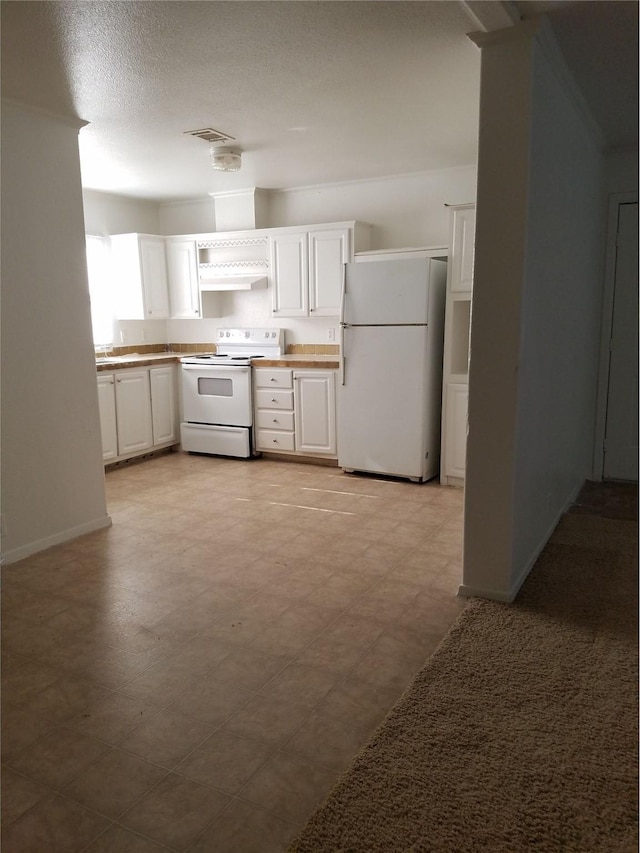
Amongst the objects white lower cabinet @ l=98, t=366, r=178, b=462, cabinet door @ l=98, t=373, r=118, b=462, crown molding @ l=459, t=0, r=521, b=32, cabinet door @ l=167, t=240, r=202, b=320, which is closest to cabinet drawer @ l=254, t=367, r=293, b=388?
white lower cabinet @ l=98, t=366, r=178, b=462

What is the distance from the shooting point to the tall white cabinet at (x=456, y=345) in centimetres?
446

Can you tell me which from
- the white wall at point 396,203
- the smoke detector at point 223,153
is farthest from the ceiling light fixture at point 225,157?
the white wall at point 396,203

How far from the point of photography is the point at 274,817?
65.7 inches

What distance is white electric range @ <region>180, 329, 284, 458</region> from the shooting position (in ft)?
18.6

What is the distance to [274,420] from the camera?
5621 millimetres

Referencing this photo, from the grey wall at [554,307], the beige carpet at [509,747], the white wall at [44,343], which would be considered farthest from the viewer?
the white wall at [44,343]

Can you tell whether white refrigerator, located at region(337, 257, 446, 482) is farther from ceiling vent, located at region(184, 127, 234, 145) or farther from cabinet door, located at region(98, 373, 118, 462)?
cabinet door, located at region(98, 373, 118, 462)

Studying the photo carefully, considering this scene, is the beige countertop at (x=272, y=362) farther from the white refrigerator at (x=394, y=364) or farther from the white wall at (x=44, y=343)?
the white wall at (x=44, y=343)

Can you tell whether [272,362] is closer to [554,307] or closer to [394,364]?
[394,364]

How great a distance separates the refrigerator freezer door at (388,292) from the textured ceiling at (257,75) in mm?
834

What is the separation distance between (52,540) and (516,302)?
113 inches

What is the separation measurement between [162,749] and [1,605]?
142 centimetres

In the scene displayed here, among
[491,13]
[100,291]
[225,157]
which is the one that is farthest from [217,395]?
[491,13]

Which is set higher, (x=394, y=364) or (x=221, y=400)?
(x=394, y=364)
